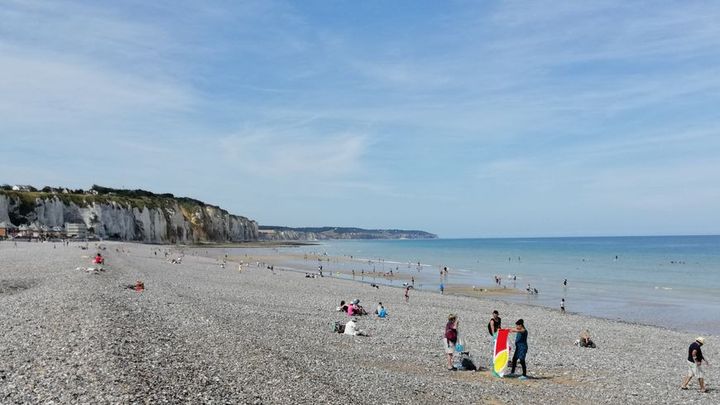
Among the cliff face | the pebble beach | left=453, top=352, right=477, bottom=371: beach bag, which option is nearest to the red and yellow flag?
the pebble beach

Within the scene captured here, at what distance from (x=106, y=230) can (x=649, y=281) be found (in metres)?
103

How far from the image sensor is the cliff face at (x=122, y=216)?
340 ft

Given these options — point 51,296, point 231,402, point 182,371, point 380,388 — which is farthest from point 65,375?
point 51,296

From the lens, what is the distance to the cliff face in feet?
340

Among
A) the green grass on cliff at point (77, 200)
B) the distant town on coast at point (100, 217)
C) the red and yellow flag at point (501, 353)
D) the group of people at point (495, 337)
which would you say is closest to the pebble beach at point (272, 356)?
the red and yellow flag at point (501, 353)

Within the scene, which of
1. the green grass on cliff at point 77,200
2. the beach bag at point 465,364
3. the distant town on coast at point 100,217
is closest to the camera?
the beach bag at point 465,364

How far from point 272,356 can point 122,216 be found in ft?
393

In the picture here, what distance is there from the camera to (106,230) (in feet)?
388

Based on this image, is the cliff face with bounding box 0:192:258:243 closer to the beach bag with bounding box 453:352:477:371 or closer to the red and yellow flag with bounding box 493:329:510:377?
the beach bag with bounding box 453:352:477:371

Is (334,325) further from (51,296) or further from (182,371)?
(51,296)

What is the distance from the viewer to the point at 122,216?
123 metres

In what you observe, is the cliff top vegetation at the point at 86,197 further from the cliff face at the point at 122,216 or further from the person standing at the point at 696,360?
the person standing at the point at 696,360

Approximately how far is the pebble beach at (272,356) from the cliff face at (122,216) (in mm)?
86591

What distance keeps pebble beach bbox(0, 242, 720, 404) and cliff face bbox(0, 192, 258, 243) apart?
86.6m
